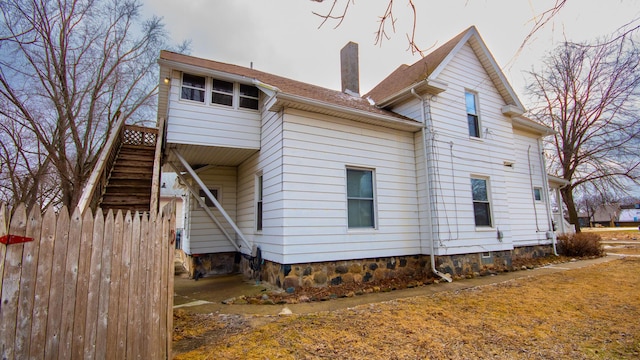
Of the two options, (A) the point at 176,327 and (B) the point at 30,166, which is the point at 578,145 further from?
(B) the point at 30,166

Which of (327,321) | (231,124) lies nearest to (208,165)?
(231,124)

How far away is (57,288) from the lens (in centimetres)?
232

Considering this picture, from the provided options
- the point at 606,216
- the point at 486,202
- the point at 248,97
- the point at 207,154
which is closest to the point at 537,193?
the point at 486,202

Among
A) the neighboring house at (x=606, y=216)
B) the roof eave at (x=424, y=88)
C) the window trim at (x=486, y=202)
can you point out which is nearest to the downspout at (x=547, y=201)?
the window trim at (x=486, y=202)

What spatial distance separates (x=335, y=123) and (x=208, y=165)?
4.51 metres

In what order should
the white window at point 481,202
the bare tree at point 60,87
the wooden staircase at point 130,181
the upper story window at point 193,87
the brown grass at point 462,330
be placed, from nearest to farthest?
the brown grass at point 462,330, the wooden staircase at point 130,181, the upper story window at point 193,87, the white window at point 481,202, the bare tree at point 60,87

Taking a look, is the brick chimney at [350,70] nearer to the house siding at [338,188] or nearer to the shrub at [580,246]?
the house siding at [338,188]

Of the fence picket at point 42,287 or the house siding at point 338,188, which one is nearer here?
the fence picket at point 42,287

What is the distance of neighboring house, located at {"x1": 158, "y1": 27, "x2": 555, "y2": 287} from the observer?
255 inches

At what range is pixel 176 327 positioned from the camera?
4152 millimetres

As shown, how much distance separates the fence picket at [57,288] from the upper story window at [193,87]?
558 centimetres

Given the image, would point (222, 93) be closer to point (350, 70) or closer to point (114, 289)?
point (350, 70)

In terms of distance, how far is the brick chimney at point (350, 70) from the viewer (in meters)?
10.9

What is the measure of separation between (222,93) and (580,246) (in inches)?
531
